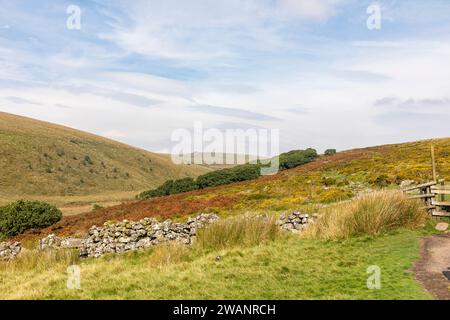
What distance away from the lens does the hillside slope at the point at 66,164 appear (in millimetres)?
85438

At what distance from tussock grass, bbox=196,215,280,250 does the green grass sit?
416 mm

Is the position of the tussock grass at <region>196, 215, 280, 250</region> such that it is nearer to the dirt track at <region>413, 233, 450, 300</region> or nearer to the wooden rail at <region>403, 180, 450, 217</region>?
the dirt track at <region>413, 233, 450, 300</region>

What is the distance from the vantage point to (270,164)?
216 feet

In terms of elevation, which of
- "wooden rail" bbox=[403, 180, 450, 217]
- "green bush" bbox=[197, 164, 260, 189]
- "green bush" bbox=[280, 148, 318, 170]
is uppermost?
"green bush" bbox=[280, 148, 318, 170]

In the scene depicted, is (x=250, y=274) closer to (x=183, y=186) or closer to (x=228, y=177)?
(x=228, y=177)

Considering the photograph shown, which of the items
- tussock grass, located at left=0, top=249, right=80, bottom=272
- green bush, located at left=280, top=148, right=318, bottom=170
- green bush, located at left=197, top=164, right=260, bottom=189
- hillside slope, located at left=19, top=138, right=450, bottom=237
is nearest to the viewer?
tussock grass, located at left=0, top=249, right=80, bottom=272

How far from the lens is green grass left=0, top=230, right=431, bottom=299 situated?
8922 millimetres

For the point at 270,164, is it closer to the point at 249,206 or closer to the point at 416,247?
the point at 249,206

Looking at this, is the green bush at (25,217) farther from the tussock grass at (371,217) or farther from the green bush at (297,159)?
the green bush at (297,159)

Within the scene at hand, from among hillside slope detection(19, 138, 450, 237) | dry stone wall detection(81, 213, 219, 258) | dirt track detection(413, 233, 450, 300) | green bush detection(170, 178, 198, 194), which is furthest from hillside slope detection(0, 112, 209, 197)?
dirt track detection(413, 233, 450, 300)

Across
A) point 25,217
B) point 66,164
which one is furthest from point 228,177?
point 66,164

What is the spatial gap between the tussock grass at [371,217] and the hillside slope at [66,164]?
238 feet

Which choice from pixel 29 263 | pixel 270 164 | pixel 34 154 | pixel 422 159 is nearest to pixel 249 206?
pixel 29 263

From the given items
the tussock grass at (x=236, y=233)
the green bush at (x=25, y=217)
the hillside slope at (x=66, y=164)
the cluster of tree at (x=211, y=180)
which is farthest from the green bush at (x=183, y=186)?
the tussock grass at (x=236, y=233)
